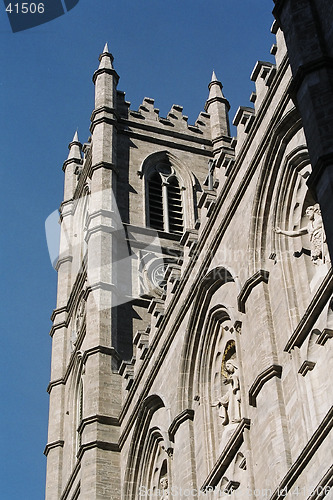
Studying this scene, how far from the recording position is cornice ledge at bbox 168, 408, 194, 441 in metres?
22.5

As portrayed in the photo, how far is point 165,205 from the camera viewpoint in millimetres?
36812

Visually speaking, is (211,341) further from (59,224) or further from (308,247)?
(59,224)

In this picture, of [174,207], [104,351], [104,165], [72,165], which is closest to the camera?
[104,351]

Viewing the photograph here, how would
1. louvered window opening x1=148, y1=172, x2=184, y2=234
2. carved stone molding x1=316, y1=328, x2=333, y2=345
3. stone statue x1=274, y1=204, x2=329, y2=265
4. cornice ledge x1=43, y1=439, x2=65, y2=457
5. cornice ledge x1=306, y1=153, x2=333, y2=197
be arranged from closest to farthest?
cornice ledge x1=306, y1=153, x2=333, y2=197 < carved stone molding x1=316, y1=328, x2=333, y2=345 < stone statue x1=274, y1=204, x2=329, y2=265 < cornice ledge x1=43, y1=439, x2=65, y2=457 < louvered window opening x1=148, y1=172, x2=184, y2=234

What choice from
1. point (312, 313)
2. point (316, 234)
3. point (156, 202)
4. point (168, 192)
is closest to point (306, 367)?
point (312, 313)

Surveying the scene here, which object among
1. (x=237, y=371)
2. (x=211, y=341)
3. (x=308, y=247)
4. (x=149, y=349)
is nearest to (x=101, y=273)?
(x=149, y=349)

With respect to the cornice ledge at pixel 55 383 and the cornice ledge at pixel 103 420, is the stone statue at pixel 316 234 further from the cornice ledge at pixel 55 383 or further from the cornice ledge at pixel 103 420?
the cornice ledge at pixel 55 383

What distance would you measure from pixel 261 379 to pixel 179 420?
185 inches

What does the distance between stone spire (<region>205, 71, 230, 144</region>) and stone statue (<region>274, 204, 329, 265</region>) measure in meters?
20.8

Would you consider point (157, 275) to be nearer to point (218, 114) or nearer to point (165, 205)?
point (165, 205)

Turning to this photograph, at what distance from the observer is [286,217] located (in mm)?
19906

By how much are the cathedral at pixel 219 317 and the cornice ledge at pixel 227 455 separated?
36 millimetres

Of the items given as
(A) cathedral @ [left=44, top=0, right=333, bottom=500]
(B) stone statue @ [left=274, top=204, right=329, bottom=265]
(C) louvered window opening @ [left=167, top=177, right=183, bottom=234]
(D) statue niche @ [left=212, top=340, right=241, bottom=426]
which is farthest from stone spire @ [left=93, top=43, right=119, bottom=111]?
(B) stone statue @ [left=274, top=204, right=329, bottom=265]

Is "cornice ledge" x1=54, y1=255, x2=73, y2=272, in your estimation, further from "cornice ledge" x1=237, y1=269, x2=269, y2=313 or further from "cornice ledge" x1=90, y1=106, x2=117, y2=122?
"cornice ledge" x1=237, y1=269, x2=269, y2=313
